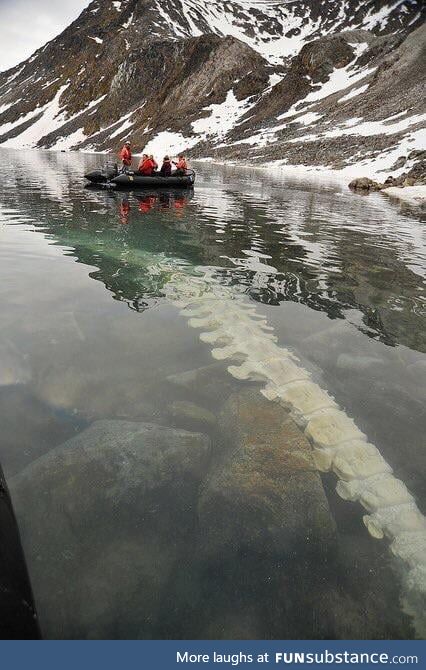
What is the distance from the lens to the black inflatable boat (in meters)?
24.2

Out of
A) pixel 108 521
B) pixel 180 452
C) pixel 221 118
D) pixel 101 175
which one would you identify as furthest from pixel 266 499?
pixel 221 118

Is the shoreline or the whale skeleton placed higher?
the whale skeleton

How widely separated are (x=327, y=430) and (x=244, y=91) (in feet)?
397

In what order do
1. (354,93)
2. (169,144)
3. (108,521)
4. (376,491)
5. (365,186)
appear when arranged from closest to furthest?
(108,521), (376,491), (365,186), (354,93), (169,144)

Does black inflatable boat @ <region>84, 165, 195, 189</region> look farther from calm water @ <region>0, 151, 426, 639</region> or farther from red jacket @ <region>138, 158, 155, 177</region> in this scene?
calm water @ <region>0, 151, 426, 639</region>

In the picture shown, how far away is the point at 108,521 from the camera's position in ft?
9.45

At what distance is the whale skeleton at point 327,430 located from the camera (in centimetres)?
287

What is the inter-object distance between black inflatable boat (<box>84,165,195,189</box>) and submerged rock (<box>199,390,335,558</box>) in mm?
23262

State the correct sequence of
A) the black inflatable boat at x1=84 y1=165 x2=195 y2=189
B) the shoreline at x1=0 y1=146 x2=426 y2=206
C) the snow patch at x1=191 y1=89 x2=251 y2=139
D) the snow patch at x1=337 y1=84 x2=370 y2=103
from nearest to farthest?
the black inflatable boat at x1=84 y1=165 x2=195 y2=189
the shoreline at x1=0 y1=146 x2=426 y2=206
the snow patch at x1=337 y1=84 x2=370 y2=103
the snow patch at x1=191 y1=89 x2=251 y2=139

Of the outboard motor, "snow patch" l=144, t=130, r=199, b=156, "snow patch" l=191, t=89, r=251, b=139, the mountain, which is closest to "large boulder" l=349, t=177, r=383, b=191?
the mountain

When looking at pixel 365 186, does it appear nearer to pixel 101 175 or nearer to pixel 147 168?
pixel 147 168

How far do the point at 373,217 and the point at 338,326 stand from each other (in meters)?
15.7

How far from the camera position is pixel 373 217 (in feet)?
65.4

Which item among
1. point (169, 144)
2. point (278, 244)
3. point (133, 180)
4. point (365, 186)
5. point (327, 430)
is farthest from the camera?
point (169, 144)
